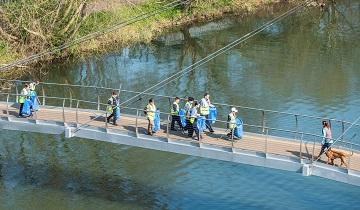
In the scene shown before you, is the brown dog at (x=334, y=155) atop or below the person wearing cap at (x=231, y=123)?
below

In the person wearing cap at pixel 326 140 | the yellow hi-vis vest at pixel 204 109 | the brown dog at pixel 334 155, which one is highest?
the yellow hi-vis vest at pixel 204 109

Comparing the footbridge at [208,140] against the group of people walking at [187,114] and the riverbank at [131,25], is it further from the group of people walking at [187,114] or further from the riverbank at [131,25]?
the riverbank at [131,25]

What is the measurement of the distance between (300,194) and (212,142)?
500 cm

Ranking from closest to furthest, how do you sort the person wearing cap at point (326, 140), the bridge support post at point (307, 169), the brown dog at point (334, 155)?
the bridge support post at point (307, 169), the brown dog at point (334, 155), the person wearing cap at point (326, 140)

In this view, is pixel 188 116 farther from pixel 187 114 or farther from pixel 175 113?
pixel 175 113

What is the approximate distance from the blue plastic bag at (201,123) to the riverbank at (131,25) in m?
22.1

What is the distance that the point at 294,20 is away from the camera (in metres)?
59.0

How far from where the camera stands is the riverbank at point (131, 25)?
4591 centimetres

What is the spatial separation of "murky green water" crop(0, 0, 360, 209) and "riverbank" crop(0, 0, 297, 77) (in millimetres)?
1001

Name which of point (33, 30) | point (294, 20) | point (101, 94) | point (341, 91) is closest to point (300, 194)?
point (341, 91)

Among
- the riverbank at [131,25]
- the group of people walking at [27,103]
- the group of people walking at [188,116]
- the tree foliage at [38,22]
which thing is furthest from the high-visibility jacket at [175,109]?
the tree foliage at [38,22]

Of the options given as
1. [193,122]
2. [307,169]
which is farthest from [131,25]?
[307,169]

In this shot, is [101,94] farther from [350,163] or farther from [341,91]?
[350,163]

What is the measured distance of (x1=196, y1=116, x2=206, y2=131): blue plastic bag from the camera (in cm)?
2448
